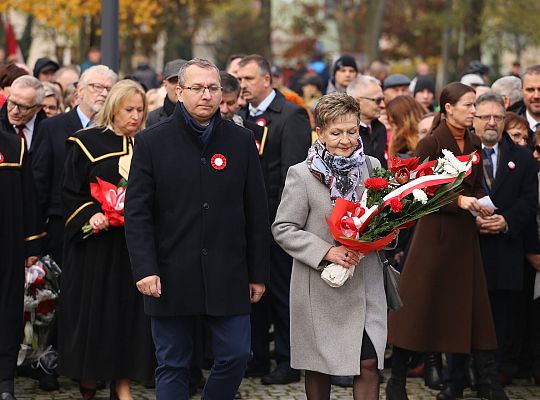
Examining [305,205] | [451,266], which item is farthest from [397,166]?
[451,266]

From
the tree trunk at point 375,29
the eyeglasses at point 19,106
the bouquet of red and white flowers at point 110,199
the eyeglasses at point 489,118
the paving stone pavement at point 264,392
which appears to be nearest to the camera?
the bouquet of red and white flowers at point 110,199

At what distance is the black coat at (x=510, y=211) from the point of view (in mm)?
9516

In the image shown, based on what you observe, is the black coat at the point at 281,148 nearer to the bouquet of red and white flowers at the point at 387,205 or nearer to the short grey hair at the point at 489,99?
the short grey hair at the point at 489,99

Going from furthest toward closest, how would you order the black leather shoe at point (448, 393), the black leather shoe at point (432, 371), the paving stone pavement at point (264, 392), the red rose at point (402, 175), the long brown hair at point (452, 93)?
the black leather shoe at point (432, 371), the paving stone pavement at point (264, 392), the black leather shoe at point (448, 393), the long brown hair at point (452, 93), the red rose at point (402, 175)

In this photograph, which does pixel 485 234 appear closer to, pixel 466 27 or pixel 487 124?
pixel 487 124

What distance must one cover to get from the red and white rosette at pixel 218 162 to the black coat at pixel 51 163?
8.76ft

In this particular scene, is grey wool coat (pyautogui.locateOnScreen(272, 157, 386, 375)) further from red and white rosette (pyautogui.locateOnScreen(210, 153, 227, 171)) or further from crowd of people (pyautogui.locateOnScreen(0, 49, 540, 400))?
red and white rosette (pyautogui.locateOnScreen(210, 153, 227, 171))

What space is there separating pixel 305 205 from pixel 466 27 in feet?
91.9

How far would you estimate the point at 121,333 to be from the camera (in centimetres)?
891

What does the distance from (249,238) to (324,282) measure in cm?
52

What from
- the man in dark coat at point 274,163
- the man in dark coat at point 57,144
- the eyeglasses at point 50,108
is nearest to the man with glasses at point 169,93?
the man in dark coat at point 57,144

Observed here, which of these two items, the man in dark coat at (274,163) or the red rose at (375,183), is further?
the man in dark coat at (274,163)

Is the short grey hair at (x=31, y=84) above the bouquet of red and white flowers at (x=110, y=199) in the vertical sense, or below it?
above

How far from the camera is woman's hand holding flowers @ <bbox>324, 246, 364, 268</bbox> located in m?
7.35
